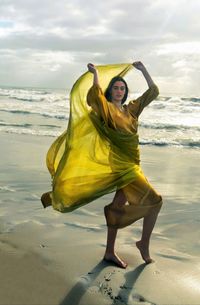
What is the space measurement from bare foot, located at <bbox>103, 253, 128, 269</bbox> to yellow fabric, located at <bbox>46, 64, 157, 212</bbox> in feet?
1.79

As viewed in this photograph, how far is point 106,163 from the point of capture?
4477 mm

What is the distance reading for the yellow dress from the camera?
4.38 meters

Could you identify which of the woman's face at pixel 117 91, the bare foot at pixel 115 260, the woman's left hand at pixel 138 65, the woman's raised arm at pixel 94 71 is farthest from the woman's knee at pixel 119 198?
the woman's left hand at pixel 138 65

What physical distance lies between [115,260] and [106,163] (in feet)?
2.90

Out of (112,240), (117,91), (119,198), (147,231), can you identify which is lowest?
(112,240)

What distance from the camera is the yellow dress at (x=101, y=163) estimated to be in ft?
14.4

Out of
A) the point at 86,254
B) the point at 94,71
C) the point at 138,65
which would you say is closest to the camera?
the point at 94,71

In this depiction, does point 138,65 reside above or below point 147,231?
above

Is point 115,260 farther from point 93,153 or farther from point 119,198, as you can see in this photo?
point 93,153

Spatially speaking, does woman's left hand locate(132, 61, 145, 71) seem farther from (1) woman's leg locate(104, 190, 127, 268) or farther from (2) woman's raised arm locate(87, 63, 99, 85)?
(1) woman's leg locate(104, 190, 127, 268)

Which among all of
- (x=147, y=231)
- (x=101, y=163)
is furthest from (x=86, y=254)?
(x=101, y=163)

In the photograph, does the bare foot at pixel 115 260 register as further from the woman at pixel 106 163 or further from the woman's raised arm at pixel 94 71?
the woman's raised arm at pixel 94 71

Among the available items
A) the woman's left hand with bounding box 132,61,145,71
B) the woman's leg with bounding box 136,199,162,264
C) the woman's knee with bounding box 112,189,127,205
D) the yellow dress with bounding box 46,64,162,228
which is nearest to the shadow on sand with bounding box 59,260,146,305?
the woman's leg with bounding box 136,199,162,264

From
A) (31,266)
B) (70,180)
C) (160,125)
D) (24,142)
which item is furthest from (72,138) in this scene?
(160,125)
